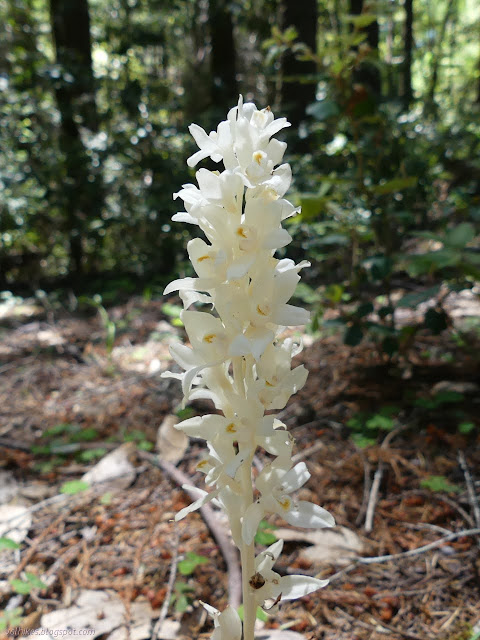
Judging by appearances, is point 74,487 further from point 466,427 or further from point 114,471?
point 466,427

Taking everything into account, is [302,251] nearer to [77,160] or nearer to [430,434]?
[430,434]

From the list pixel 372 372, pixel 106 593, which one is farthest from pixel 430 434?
pixel 106 593

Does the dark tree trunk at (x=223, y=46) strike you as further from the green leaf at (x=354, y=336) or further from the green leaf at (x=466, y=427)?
the green leaf at (x=466, y=427)

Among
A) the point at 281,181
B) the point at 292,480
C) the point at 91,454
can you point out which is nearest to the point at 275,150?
the point at 281,181

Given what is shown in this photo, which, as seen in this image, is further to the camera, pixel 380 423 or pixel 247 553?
pixel 380 423

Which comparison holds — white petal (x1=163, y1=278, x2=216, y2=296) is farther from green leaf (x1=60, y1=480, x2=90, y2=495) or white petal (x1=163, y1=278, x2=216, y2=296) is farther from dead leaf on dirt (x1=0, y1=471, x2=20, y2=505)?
dead leaf on dirt (x1=0, y1=471, x2=20, y2=505)

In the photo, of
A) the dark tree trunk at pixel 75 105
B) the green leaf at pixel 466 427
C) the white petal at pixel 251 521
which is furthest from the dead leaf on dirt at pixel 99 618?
the dark tree trunk at pixel 75 105
